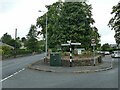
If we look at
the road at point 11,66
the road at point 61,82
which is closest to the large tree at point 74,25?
the road at point 11,66

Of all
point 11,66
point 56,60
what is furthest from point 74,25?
point 11,66

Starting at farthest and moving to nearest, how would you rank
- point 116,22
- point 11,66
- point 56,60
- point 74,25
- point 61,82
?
point 116,22
point 74,25
point 11,66
point 56,60
point 61,82

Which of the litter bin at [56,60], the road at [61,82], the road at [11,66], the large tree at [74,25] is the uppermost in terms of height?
the large tree at [74,25]

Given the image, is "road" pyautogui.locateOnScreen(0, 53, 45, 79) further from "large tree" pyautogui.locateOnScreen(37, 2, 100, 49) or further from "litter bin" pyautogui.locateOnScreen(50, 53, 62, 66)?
"large tree" pyautogui.locateOnScreen(37, 2, 100, 49)

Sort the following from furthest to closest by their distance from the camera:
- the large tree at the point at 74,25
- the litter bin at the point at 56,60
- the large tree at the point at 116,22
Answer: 1. the large tree at the point at 116,22
2. the large tree at the point at 74,25
3. the litter bin at the point at 56,60

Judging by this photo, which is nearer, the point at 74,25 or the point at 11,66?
the point at 11,66

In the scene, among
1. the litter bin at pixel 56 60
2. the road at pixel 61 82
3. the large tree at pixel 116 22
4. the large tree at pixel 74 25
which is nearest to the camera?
the road at pixel 61 82

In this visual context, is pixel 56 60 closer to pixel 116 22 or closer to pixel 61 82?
pixel 61 82

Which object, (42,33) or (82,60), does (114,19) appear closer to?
(42,33)

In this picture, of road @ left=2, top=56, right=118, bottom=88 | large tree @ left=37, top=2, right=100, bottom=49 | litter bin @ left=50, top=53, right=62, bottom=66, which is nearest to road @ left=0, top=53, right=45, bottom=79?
road @ left=2, top=56, right=118, bottom=88

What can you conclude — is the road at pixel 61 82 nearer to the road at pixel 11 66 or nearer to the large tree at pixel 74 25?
the road at pixel 11 66

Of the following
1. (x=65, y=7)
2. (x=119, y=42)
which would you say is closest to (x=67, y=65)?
(x=65, y=7)

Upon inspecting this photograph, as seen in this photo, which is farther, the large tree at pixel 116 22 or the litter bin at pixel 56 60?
the large tree at pixel 116 22

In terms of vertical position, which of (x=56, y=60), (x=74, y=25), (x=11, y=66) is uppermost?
(x=74, y=25)
